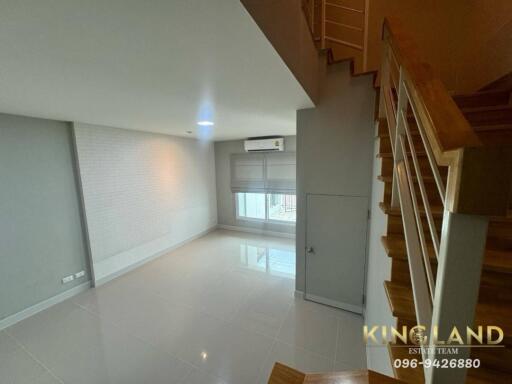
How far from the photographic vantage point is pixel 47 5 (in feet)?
2.60

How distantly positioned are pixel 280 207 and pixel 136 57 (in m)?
4.82

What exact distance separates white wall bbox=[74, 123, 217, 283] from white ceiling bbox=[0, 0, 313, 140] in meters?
1.19

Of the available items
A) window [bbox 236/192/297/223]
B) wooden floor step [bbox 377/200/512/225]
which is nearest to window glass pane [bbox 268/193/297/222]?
window [bbox 236/192/297/223]

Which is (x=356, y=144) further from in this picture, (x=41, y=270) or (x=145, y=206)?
(x=41, y=270)

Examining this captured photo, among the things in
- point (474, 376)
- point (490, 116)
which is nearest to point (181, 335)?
point (474, 376)

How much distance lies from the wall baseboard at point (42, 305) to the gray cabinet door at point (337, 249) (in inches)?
132

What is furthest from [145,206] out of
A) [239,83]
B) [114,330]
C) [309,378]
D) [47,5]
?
[309,378]

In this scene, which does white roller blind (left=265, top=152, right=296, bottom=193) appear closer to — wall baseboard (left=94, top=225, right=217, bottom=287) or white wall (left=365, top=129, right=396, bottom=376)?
wall baseboard (left=94, top=225, right=217, bottom=287)

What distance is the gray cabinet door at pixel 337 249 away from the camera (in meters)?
2.60

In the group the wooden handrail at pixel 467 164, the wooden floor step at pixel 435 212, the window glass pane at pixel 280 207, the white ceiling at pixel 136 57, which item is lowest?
the window glass pane at pixel 280 207

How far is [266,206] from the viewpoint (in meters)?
5.69

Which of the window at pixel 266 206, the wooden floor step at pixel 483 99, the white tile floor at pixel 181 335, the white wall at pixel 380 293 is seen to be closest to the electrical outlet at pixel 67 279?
the white tile floor at pixel 181 335

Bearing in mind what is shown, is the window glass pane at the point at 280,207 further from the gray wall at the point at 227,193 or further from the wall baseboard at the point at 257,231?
the wall baseboard at the point at 257,231

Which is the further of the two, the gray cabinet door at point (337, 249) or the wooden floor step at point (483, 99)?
the gray cabinet door at point (337, 249)
